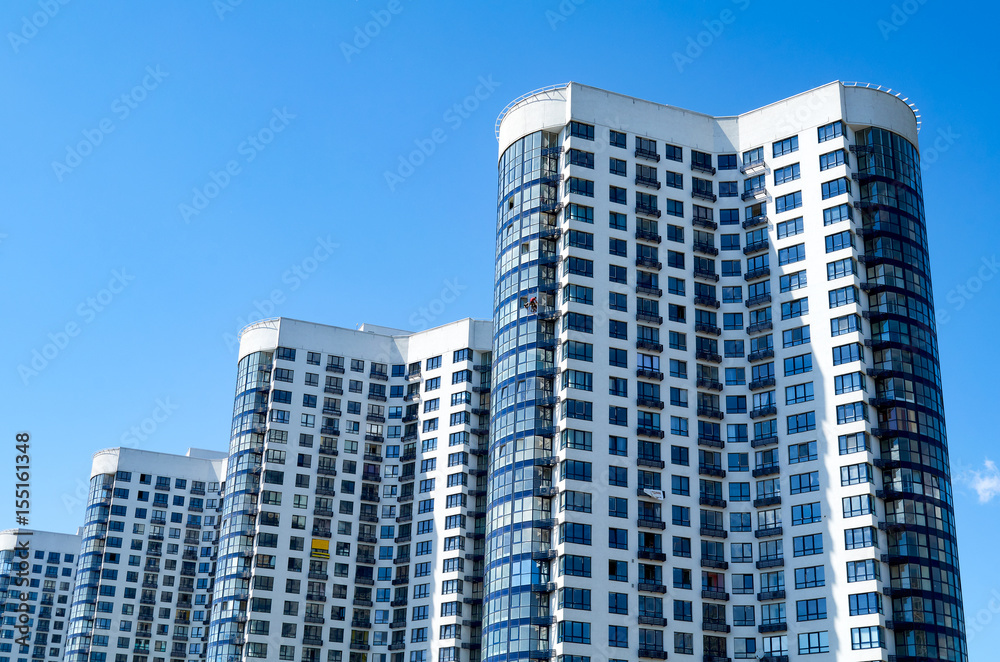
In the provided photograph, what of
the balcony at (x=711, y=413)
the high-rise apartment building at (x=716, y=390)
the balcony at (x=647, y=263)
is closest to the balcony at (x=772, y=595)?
the high-rise apartment building at (x=716, y=390)

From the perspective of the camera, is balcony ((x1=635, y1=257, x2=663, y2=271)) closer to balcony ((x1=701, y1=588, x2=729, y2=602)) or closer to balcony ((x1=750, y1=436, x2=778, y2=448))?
balcony ((x1=750, y1=436, x2=778, y2=448))

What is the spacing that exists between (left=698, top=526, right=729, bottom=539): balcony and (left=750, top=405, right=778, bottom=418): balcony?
12492mm

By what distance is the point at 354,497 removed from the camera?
156 metres

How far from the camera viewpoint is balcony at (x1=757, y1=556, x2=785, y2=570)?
4331 inches

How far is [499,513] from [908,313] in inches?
1830

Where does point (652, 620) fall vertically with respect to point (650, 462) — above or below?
below

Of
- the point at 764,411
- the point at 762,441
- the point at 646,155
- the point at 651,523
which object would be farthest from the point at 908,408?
the point at 646,155

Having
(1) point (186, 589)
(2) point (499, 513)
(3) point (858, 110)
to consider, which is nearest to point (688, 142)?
(3) point (858, 110)

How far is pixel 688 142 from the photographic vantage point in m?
129

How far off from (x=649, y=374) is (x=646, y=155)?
2554cm

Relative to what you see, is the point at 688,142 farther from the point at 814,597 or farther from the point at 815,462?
the point at 814,597

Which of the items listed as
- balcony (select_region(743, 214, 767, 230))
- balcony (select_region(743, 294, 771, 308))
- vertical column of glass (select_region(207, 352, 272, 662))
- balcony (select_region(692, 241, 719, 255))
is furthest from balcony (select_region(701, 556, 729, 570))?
vertical column of glass (select_region(207, 352, 272, 662))

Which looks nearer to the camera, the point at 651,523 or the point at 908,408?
the point at 908,408

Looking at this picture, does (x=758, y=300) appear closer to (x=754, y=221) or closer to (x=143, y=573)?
(x=754, y=221)
